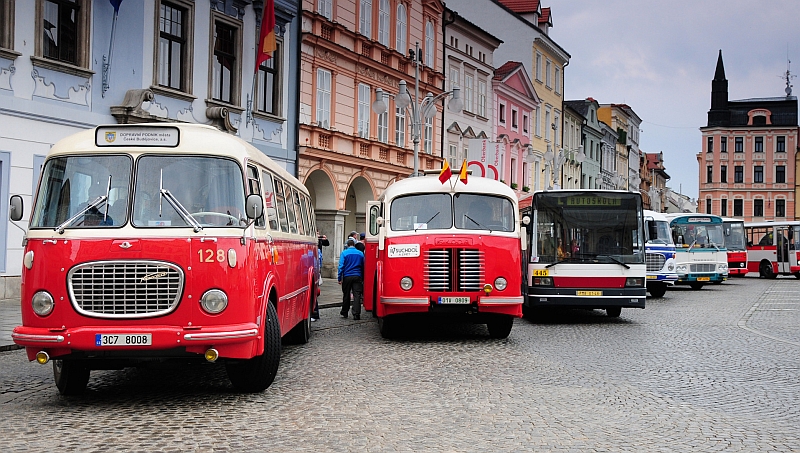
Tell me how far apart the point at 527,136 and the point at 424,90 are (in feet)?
60.7

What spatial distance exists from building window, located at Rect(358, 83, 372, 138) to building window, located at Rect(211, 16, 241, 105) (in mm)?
Answer: 8019

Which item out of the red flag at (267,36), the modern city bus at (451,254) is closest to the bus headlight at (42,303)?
the modern city bus at (451,254)

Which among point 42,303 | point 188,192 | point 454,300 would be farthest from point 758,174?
point 42,303

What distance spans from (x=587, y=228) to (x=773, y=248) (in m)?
33.2

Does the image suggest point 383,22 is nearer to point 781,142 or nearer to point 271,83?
point 271,83

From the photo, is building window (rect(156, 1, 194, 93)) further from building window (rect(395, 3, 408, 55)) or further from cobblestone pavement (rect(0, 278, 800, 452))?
building window (rect(395, 3, 408, 55))

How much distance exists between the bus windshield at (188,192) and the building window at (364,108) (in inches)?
1000

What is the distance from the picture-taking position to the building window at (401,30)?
37.8m

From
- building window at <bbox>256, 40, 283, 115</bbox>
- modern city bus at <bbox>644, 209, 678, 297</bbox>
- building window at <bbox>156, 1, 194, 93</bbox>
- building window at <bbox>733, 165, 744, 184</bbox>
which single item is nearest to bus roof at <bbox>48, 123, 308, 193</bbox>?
building window at <bbox>156, 1, 194, 93</bbox>

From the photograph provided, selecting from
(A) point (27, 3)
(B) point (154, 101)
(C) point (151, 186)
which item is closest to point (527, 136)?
(B) point (154, 101)

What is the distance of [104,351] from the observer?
8578 millimetres

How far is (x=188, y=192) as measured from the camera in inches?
361

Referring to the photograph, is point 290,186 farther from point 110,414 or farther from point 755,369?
point 755,369

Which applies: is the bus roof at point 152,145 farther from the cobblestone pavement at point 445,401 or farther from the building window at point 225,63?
the building window at point 225,63
